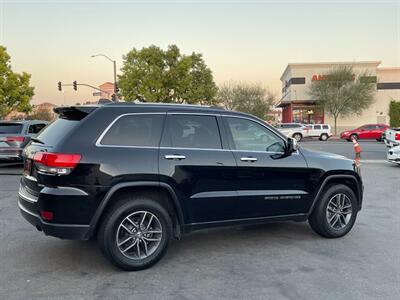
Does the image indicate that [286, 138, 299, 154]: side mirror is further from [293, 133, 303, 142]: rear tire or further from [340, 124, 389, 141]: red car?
[340, 124, 389, 141]: red car

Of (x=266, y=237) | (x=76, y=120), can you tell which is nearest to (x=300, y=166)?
(x=266, y=237)

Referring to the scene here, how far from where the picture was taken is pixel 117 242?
3836 mm

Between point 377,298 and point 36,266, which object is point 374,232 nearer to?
point 377,298

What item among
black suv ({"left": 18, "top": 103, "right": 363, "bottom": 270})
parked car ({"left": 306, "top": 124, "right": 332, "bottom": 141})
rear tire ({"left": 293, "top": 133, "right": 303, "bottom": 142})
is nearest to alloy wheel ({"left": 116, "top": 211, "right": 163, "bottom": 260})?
black suv ({"left": 18, "top": 103, "right": 363, "bottom": 270})

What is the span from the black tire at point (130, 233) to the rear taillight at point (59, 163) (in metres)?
0.64

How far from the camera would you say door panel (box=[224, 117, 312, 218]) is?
4.43m

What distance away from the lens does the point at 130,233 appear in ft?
12.9

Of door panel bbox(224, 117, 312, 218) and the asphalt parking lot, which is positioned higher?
door panel bbox(224, 117, 312, 218)

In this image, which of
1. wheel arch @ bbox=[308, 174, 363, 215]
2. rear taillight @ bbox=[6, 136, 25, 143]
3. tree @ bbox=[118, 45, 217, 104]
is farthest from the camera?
tree @ bbox=[118, 45, 217, 104]

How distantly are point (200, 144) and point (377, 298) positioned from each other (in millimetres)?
2392

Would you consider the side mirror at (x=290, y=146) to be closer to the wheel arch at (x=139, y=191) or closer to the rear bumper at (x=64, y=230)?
the wheel arch at (x=139, y=191)

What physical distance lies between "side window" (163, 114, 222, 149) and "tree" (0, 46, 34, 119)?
32.0m

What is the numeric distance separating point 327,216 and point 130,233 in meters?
A: 2.80

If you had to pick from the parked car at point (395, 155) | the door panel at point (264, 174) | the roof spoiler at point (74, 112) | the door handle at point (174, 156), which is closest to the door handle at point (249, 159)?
the door panel at point (264, 174)
